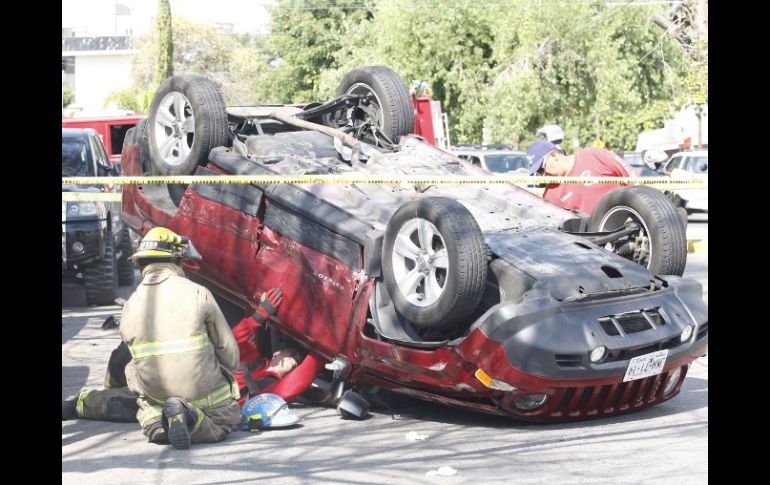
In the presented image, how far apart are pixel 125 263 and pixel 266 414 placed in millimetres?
8418

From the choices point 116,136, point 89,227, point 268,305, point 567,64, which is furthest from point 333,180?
point 567,64

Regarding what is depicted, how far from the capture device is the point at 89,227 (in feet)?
42.2

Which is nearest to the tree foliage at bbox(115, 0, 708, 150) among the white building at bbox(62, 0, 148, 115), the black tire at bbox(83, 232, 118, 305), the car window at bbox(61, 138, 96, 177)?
the car window at bbox(61, 138, 96, 177)

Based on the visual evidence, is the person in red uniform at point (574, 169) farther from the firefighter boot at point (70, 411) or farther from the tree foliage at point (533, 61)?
the tree foliage at point (533, 61)

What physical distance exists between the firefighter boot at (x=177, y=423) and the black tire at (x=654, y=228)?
302cm

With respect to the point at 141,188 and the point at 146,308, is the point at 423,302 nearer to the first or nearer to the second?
the point at 146,308

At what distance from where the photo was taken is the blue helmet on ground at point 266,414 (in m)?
7.09

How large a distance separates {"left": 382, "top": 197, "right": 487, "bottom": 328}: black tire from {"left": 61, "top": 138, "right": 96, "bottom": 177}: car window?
7135 mm

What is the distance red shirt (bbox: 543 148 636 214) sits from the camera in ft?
29.5

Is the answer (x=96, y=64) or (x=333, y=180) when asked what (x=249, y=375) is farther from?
(x=96, y=64)

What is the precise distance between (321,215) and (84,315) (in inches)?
234
